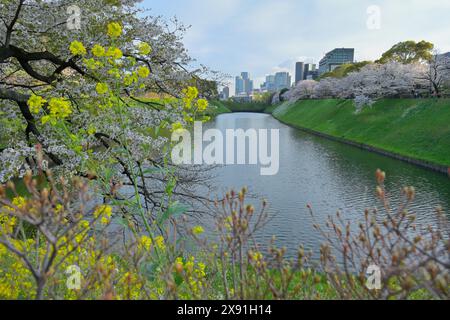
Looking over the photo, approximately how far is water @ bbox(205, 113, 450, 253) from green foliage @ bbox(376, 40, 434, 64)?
36.9 m

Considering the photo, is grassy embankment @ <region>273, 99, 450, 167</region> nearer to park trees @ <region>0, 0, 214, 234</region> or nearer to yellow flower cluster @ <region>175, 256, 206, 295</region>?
park trees @ <region>0, 0, 214, 234</region>

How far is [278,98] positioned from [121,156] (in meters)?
140

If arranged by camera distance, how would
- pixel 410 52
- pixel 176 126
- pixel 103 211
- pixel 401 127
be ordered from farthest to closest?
pixel 410 52, pixel 401 127, pixel 176 126, pixel 103 211

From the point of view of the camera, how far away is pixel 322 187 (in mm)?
22109

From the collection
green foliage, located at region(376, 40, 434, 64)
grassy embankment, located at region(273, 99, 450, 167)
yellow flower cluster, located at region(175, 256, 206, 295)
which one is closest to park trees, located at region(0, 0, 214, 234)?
yellow flower cluster, located at region(175, 256, 206, 295)

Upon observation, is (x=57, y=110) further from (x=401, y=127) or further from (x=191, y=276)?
(x=401, y=127)

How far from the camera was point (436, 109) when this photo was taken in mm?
35812

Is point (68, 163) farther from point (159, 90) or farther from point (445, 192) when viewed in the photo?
point (445, 192)

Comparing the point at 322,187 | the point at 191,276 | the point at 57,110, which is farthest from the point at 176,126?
the point at 322,187

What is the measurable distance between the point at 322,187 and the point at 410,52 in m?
53.0

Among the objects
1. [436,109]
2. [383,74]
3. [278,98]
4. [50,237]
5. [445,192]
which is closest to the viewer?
[50,237]

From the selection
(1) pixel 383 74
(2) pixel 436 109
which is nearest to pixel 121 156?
(2) pixel 436 109

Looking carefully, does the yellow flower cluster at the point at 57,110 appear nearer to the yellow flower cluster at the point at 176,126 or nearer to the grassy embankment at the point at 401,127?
the yellow flower cluster at the point at 176,126

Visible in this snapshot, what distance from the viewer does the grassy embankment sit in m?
29.4
